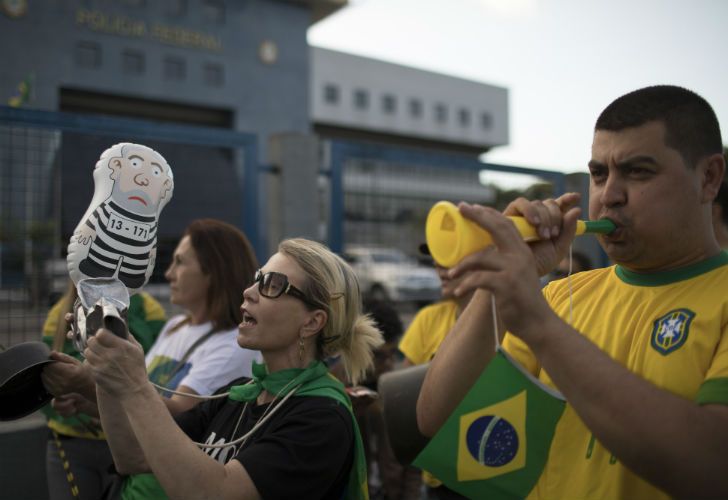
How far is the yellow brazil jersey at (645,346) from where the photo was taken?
138cm

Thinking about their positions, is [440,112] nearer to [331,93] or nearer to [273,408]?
[331,93]

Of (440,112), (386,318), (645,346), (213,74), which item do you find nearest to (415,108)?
(440,112)

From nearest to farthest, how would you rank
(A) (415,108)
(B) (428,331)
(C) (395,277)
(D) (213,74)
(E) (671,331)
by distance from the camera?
1. (E) (671,331)
2. (B) (428,331)
3. (C) (395,277)
4. (D) (213,74)
5. (A) (415,108)

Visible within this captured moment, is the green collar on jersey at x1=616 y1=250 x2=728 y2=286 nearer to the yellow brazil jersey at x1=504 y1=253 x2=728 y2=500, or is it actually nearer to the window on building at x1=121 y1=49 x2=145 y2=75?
the yellow brazil jersey at x1=504 y1=253 x2=728 y2=500

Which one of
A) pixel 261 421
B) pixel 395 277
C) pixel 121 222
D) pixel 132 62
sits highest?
pixel 132 62

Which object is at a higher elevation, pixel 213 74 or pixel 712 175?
pixel 213 74

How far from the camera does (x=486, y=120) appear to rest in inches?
1861

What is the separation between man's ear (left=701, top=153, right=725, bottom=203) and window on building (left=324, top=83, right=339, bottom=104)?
39.5m

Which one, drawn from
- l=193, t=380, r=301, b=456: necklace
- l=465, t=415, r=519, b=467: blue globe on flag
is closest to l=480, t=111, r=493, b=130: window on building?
l=193, t=380, r=301, b=456: necklace

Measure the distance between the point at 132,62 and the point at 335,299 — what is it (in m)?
26.0

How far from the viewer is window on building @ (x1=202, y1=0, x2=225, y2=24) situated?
27.7 m

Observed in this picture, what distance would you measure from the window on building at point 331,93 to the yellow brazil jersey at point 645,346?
3949cm

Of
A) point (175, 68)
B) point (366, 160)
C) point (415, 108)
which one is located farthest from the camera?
point (415, 108)

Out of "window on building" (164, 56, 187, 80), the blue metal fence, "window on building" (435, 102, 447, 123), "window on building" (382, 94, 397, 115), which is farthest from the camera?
"window on building" (435, 102, 447, 123)
